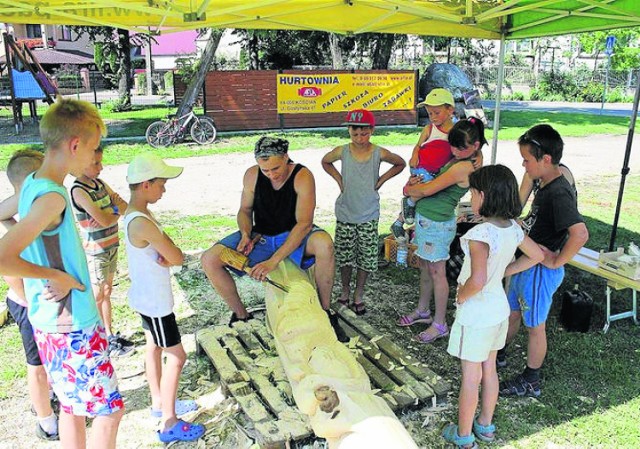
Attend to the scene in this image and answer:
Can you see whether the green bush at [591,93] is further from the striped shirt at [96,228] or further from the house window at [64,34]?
the house window at [64,34]

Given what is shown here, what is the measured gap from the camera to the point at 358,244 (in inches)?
180

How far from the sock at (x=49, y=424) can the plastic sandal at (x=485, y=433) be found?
97.9 inches

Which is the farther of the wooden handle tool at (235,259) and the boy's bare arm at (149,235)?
the wooden handle tool at (235,259)

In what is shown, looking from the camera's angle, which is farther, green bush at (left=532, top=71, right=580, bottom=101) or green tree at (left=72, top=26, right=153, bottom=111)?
green bush at (left=532, top=71, right=580, bottom=101)

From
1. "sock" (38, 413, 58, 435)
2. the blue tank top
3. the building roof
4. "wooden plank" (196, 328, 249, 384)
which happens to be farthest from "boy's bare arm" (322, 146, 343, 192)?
the building roof

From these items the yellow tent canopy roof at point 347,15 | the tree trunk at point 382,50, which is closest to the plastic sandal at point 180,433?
the yellow tent canopy roof at point 347,15

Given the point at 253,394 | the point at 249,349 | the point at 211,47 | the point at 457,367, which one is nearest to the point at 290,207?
the point at 249,349

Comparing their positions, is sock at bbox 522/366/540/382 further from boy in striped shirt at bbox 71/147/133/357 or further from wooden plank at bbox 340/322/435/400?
boy in striped shirt at bbox 71/147/133/357

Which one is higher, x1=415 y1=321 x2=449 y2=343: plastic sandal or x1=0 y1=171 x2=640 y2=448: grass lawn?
x1=415 y1=321 x2=449 y2=343: plastic sandal

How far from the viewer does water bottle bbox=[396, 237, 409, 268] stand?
580cm

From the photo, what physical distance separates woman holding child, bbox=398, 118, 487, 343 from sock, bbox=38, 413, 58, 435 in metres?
2.65

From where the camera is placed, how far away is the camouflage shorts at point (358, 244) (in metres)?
4.52

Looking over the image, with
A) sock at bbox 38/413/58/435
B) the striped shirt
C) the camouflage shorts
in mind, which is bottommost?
sock at bbox 38/413/58/435

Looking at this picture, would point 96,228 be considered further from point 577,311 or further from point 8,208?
point 577,311
